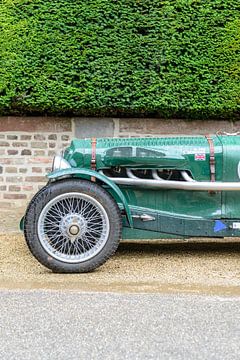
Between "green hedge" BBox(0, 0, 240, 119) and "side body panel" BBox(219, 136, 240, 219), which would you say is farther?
"green hedge" BBox(0, 0, 240, 119)

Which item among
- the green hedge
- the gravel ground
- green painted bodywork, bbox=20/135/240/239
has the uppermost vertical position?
the green hedge

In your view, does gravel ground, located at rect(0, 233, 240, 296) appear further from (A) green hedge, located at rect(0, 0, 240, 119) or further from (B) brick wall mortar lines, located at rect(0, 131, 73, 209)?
(A) green hedge, located at rect(0, 0, 240, 119)

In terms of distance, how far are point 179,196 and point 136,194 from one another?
39 cm

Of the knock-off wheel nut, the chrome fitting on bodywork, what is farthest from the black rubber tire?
the chrome fitting on bodywork

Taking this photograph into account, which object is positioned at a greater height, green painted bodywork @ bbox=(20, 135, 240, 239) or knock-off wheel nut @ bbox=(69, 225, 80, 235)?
green painted bodywork @ bbox=(20, 135, 240, 239)

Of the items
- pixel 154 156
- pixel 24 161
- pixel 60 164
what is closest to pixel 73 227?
pixel 60 164

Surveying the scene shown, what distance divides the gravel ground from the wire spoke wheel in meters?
0.20

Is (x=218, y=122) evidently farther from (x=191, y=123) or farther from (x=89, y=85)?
(x=89, y=85)

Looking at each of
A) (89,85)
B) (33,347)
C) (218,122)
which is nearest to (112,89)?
(89,85)

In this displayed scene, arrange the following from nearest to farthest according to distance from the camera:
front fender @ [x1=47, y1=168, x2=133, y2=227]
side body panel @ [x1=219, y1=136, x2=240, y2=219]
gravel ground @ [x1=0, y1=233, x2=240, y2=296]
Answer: gravel ground @ [x1=0, y1=233, x2=240, y2=296]
front fender @ [x1=47, y1=168, x2=133, y2=227]
side body panel @ [x1=219, y1=136, x2=240, y2=219]

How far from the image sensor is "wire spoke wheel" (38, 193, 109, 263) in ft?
16.5

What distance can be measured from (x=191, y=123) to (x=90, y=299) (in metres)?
4.07

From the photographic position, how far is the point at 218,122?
7.79m

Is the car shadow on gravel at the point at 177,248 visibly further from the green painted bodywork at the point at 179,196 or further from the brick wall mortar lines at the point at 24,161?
the brick wall mortar lines at the point at 24,161
